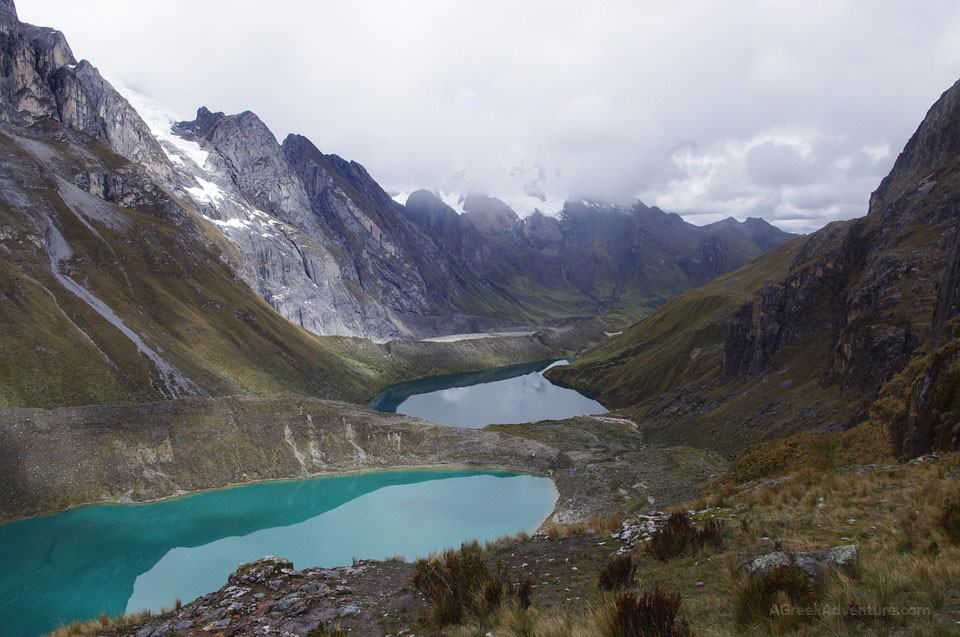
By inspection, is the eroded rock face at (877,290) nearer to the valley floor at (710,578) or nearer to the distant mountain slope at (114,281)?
the valley floor at (710,578)

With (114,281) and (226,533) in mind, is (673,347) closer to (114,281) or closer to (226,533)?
(226,533)

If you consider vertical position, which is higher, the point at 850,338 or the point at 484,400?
the point at 850,338

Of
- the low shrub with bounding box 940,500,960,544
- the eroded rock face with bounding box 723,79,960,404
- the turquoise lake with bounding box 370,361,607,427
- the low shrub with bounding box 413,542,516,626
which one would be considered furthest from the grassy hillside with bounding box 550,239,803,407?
the low shrub with bounding box 413,542,516,626

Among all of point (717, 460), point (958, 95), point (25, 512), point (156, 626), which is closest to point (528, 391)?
point (717, 460)

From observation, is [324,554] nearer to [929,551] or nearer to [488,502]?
[488,502]

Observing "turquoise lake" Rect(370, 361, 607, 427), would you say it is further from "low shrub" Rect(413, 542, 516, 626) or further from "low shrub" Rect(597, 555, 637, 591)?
"low shrub" Rect(597, 555, 637, 591)

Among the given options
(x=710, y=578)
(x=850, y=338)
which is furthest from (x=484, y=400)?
(x=710, y=578)

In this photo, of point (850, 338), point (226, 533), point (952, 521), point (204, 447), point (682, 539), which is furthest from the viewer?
point (204, 447)
